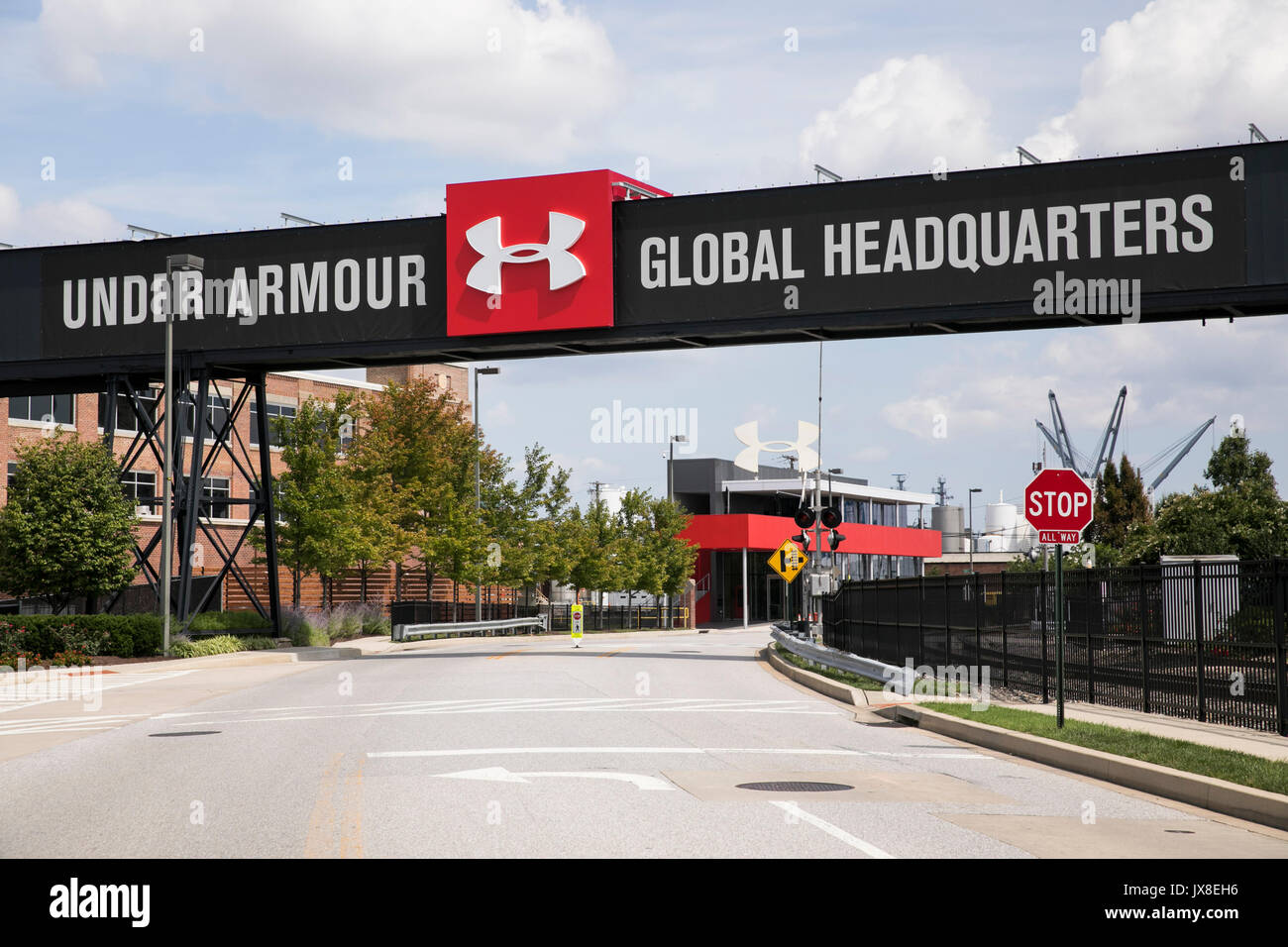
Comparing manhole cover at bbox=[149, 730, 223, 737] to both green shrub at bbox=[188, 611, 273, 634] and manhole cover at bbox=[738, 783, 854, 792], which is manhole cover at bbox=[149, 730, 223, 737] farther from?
green shrub at bbox=[188, 611, 273, 634]

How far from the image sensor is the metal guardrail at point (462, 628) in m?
47.8

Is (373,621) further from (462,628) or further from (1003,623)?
(1003,623)

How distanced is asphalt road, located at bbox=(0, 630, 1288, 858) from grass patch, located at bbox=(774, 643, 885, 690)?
2290mm

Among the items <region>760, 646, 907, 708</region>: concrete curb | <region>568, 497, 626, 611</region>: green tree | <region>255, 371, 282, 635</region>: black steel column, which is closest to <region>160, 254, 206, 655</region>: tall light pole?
<region>255, 371, 282, 635</region>: black steel column

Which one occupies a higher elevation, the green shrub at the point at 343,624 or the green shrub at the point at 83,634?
the green shrub at the point at 83,634

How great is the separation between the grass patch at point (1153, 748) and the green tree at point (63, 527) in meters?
24.4

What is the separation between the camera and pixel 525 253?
3278 cm

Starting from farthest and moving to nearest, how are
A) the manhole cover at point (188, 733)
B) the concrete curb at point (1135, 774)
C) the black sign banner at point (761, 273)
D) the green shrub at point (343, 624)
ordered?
the green shrub at point (343, 624) < the black sign banner at point (761, 273) < the manhole cover at point (188, 733) < the concrete curb at point (1135, 774)

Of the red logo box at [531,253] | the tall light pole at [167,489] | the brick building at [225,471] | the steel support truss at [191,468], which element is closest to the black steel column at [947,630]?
the red logo box at [531,253]

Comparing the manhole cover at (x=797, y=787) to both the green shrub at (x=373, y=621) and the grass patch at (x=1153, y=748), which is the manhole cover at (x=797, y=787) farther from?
the green shrub at (x=373, y=621)

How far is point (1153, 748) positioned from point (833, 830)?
212 inches

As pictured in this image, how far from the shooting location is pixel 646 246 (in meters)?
32.1
